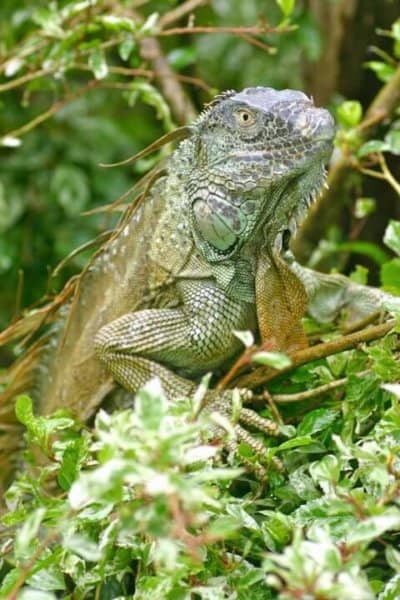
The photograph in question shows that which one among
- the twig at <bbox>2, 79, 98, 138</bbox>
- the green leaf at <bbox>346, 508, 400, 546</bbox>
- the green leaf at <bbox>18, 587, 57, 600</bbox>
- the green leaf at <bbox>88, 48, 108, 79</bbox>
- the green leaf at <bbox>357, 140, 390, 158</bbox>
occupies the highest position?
the green leaf at <bbox>88, 48, 108, 79</bbox>

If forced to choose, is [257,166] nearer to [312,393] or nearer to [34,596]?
[312,393]

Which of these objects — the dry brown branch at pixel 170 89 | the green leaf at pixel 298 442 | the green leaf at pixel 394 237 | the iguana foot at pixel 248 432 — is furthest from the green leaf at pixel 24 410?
the dry brown branch at pixel 170 89

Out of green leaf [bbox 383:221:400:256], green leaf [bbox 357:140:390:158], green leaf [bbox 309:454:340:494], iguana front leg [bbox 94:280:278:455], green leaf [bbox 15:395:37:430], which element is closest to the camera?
green leaf [bbox 309:454:340:494]

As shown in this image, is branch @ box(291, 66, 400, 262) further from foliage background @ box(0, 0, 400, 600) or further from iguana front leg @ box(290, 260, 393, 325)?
iguana front leg @ box(290, 260, 393, 325)

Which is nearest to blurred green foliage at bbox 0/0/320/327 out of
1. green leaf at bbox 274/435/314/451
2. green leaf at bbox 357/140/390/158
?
green leaf at bbox 357/140/390/158

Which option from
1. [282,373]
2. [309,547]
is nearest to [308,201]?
[282,373]

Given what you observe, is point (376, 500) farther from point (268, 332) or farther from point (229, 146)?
point (229, 146)

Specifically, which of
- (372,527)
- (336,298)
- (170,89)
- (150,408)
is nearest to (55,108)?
(170,89)
